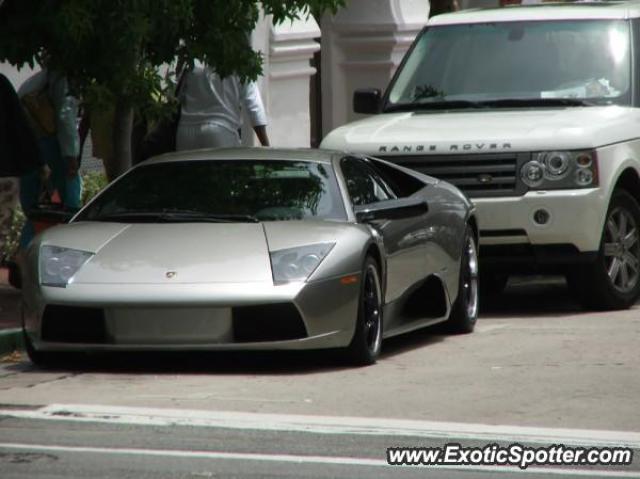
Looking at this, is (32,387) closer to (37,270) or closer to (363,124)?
(37,270)

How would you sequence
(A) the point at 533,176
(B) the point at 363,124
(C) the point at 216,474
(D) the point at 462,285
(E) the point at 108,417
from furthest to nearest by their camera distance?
(B) the point at 363,124 → (A) the point at 533,176 → (D) the point at 462,285 → (E) the point at 108,417 → (C) the point at 216,474

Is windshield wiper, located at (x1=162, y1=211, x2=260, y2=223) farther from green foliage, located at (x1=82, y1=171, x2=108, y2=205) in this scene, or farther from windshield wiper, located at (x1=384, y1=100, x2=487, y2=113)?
green foliage, located at (x1=82, y1=171, x2=108, y2=205)

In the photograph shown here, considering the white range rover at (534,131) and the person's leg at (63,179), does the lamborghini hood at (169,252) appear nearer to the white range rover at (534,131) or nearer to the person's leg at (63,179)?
the white range rover at (534,131)

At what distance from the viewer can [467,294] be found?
1237cm

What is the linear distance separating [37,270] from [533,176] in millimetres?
4208

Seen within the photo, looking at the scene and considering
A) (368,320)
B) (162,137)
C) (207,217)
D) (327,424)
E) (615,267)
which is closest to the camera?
(327,424)

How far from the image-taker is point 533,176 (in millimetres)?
13055

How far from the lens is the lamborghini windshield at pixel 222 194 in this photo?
423 inches

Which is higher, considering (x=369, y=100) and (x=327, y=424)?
(x=369, y=100)

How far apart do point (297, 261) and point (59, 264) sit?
132 cm

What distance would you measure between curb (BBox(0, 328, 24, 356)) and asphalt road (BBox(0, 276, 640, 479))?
11.8 inches

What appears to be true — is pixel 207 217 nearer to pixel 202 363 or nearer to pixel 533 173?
pixel 202 363

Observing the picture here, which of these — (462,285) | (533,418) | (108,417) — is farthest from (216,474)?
(462,285)

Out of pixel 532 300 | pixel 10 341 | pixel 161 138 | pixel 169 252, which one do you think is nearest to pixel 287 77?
pixel 161 138
